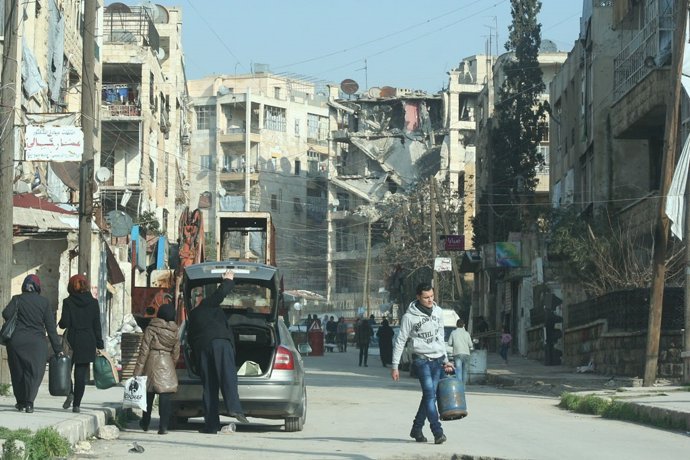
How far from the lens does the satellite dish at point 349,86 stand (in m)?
109

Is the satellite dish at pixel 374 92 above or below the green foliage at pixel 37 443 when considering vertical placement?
above

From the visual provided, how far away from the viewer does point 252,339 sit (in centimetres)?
1739

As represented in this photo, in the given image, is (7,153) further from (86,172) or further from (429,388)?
(429,388)

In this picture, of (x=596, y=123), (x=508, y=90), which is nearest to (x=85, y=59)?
(x=596, y=123)

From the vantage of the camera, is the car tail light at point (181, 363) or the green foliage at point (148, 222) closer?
the car tail light at point (181, 363)

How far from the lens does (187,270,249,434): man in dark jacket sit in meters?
15.1

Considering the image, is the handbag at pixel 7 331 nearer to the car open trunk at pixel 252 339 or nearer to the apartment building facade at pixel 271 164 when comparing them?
the car open trunk at pixel 252 339

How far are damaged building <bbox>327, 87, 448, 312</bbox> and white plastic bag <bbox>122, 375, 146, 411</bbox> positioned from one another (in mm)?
89598

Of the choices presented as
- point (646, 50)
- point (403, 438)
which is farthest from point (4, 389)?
point (646, 50)

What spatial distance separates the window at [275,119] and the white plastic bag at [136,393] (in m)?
96.5

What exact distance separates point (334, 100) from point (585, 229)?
2903 inches

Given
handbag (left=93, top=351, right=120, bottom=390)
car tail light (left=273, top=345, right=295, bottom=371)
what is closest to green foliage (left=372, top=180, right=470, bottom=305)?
handbag (left=93, top=351, right=120, bottom=390)

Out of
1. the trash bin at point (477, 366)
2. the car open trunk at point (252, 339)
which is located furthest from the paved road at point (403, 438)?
the trash bin at point (477, 366)

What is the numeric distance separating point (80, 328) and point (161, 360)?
1.56m
